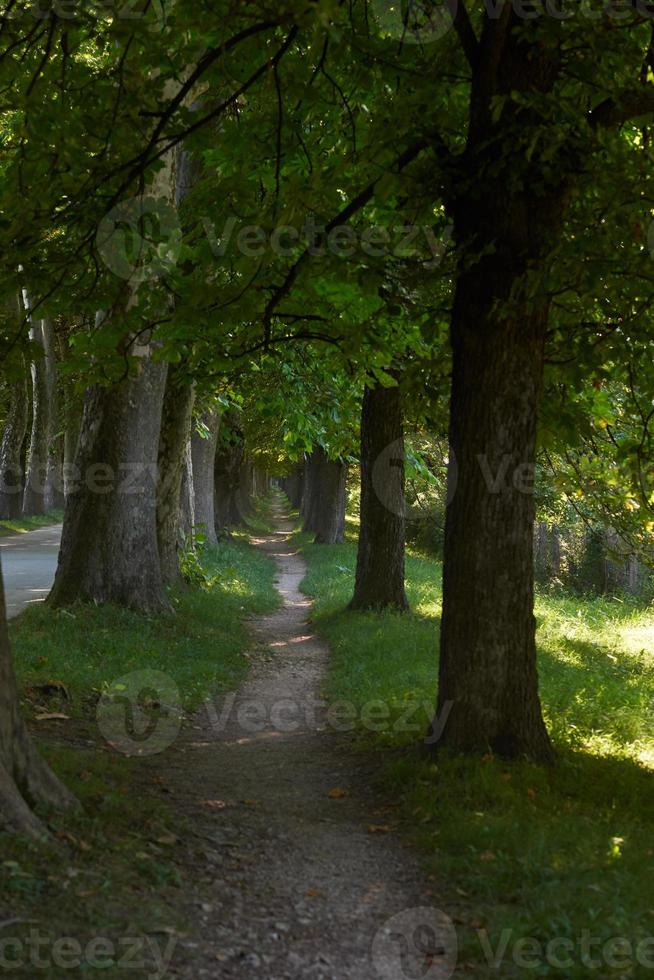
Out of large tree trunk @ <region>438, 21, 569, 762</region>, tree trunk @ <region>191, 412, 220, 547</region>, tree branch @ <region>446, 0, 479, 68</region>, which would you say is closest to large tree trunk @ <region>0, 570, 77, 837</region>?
large tree trunk @ <region>438, 21, 569, 762</region>

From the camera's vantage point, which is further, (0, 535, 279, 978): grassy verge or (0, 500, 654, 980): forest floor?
(0, 500, 654, 980): forest floor

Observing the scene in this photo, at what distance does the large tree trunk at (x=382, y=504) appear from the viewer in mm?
14820

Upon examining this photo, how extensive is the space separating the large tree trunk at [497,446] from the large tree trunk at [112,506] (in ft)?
20.7

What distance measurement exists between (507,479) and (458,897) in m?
3.03

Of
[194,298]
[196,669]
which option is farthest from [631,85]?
[196,669]

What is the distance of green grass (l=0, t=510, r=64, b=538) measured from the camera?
29000 millimetres

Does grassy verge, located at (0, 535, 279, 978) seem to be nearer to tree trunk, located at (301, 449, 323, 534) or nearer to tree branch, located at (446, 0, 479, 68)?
tree branch, located at (446, 0, 479, 68)

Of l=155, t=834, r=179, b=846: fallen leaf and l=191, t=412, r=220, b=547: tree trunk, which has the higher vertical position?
l=191, t=412, r=220, b=547: tree trunk

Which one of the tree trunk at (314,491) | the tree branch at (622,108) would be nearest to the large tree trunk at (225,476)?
the tree trunk at (314,491)

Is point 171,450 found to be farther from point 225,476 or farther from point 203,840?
point 225,476

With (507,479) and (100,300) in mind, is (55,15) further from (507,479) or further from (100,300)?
(507,479)

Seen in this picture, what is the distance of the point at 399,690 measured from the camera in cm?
968

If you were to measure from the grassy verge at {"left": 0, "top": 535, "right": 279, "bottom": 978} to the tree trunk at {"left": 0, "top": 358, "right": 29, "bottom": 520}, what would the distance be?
1777 cm

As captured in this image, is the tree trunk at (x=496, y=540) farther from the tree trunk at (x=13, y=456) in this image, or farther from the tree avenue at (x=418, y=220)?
the tree trunk at (x=13, y=456)
